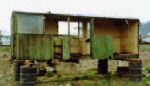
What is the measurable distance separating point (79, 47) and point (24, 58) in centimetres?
350

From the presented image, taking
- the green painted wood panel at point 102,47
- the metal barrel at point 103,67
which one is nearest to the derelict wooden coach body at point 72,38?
the green painted wood panel at point 102,47

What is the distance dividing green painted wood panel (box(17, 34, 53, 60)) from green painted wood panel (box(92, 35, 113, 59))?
2598mm

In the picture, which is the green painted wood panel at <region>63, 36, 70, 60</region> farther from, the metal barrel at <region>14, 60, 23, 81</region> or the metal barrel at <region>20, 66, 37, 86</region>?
the metal barrel at <region>14, 60, 23, 81</region>

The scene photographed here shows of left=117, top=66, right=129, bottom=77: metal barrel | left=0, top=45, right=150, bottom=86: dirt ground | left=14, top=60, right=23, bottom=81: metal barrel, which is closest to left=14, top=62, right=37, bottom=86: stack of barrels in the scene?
left=0, top=45, right=150, bottom=86: dirt ground

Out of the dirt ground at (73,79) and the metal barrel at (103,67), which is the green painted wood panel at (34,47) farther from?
the metal barrel at (103,67)

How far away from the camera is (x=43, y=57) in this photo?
19.8 metres

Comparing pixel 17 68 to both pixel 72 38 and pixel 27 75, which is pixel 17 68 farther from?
pixel 72 38

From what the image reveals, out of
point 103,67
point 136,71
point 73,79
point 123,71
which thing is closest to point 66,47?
point 73,79

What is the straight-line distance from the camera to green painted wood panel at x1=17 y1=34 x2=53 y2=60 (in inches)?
764

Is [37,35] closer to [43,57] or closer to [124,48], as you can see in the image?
[43,57]

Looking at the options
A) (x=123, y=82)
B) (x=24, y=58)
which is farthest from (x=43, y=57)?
(x=123, y=82)

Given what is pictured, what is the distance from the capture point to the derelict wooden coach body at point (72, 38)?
771 inches

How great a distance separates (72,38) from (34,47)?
243 centimetres

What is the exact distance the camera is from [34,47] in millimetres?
19656
